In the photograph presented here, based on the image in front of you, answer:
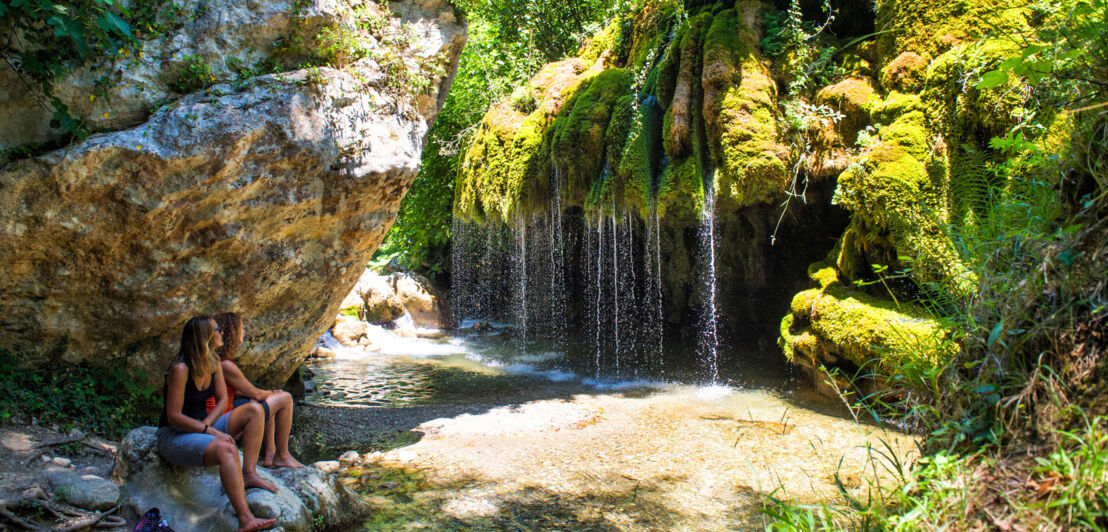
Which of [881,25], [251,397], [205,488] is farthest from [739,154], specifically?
[205,488]

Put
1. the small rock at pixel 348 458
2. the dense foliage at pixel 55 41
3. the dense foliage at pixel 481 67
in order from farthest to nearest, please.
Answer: the dense foliage at pixel 481 67 < the small rock at pixel 348 458 < the dense foliage at pixel 55 41

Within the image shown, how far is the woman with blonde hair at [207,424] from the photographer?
3.23 m

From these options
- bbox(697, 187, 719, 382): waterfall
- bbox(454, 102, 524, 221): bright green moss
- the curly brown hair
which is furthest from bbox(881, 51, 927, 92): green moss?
the curly brown hair

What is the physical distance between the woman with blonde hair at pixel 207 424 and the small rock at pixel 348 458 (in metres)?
1.56

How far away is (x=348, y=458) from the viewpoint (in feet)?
17.0

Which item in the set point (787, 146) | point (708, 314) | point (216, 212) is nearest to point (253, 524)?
point (216, 212)

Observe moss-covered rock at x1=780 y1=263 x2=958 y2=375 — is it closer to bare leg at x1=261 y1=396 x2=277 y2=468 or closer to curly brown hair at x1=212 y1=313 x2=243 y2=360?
bare leg at x1=261 y1=396 x2=277 y2=468

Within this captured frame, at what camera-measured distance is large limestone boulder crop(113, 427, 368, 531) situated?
10.6ft

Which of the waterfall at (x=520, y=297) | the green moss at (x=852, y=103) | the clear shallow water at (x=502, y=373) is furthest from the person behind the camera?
the waterfall at (x=520, y=297)

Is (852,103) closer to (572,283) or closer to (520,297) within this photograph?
(572,283)

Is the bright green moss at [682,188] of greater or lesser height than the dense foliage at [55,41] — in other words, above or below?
below

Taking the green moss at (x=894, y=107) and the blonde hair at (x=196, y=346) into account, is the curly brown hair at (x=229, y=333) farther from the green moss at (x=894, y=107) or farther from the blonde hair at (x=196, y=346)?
the green moss at (x=894, y=107)

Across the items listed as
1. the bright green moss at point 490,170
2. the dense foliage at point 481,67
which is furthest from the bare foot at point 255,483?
the dense foliage at point 481,67

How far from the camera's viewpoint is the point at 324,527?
3.63m
